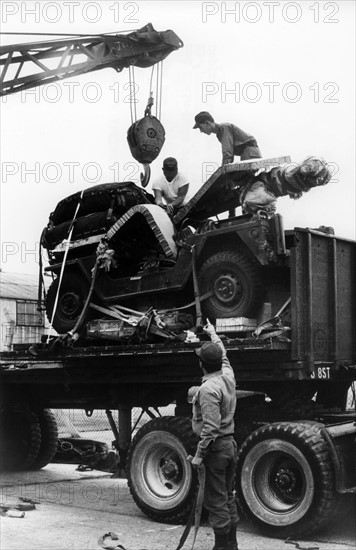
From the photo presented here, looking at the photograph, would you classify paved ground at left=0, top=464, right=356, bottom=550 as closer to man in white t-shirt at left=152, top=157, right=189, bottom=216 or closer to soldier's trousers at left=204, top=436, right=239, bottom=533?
soldier's trousers at left=204, top=436, right=239, bottom=533

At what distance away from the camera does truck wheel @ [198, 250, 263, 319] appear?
8633mm

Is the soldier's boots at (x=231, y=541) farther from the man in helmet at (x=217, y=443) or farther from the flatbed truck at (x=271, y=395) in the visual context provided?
the flatbed truck at (x=271, y=395)

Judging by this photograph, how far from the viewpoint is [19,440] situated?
1285cm

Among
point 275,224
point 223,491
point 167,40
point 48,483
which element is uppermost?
point 167,40

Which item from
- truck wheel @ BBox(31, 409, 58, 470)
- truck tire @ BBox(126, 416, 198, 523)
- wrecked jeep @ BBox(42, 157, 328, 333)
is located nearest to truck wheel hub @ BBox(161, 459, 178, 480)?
truck tire @ BBox(126, 416, 198, 523)

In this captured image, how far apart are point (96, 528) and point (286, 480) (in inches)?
81.8

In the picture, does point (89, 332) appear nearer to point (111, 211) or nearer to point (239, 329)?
point (111, 211)

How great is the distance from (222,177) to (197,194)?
395 mm

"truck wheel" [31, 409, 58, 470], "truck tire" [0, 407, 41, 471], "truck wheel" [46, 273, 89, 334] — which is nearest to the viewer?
"truck wheel" [46, 273, 89, 334]

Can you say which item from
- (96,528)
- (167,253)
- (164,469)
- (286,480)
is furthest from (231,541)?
(167,253)

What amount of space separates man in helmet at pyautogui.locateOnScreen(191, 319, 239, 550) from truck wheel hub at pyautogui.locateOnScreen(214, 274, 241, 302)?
152cm

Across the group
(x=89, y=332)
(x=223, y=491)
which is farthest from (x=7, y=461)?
(x=223, y=491)

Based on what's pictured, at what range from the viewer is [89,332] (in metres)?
9.93

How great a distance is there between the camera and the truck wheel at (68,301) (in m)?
10.4
